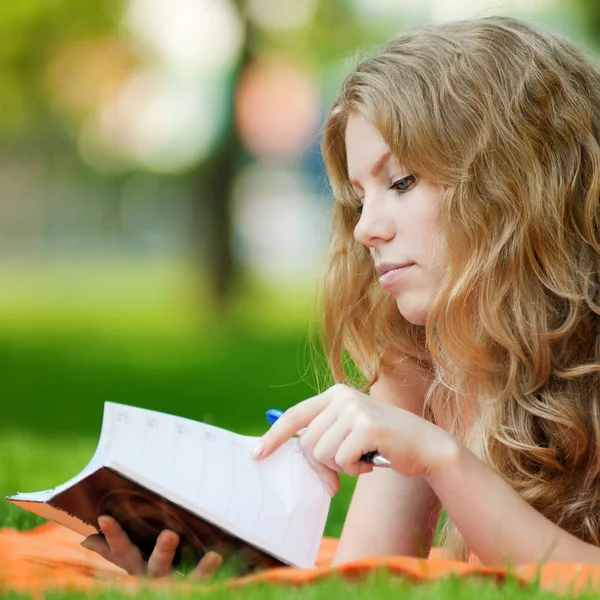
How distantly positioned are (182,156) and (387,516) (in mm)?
18073

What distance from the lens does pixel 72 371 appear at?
9484 millimetres

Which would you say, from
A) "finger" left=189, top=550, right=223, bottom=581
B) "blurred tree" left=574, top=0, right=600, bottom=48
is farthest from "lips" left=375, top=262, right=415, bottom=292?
"blurred tree" left=574, top=0, right=600, bottom=48

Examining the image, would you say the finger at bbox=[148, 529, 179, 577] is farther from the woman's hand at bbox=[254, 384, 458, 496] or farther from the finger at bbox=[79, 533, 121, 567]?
the woman's hand at bbox=[254, 384, 458, 496]

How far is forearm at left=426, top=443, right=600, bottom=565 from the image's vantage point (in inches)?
74.5

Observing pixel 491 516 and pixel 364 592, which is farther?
pixel 491 516

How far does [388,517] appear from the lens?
246 centimetres

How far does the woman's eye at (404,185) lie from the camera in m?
2.30

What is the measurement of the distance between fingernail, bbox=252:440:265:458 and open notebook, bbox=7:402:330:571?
17 millimetres

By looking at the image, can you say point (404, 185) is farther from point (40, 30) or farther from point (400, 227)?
point (40, 30)

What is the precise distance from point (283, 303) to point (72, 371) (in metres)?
11.2

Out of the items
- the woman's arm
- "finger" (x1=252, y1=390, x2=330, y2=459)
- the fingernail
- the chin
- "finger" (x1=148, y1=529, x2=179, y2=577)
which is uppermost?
the chin

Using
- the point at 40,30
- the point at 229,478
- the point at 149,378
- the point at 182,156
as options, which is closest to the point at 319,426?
the point at 229,478

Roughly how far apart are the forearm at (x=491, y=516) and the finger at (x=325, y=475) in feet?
0.58

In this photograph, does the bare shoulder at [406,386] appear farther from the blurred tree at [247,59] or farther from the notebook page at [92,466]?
the blurred tree at [247,59]
